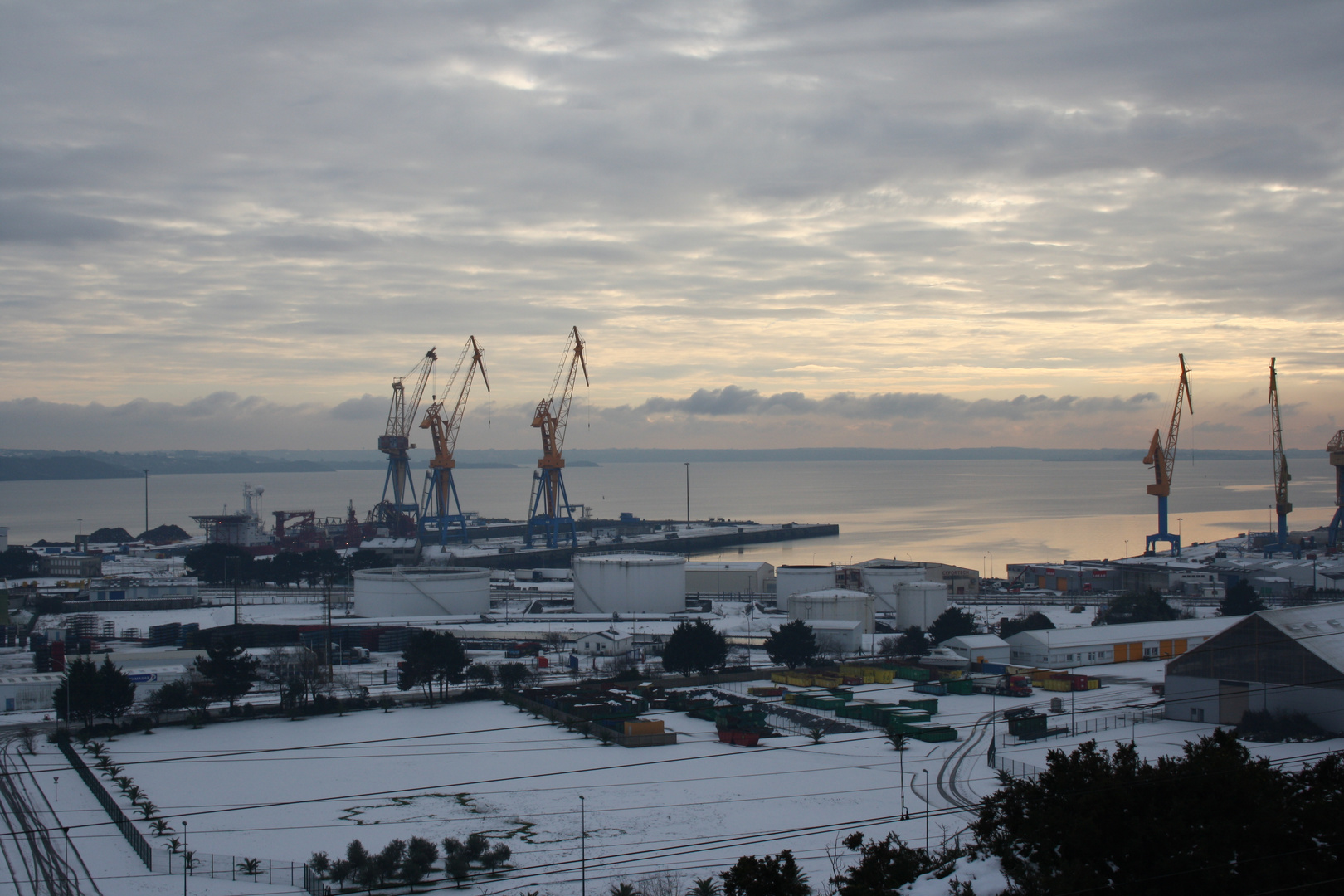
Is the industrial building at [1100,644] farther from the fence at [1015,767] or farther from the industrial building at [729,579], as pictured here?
the industrial building at [729,579]

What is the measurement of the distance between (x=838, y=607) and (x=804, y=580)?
131 inches

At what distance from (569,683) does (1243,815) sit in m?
10.5

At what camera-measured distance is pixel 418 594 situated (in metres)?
21.9

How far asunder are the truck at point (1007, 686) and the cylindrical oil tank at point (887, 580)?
26.4 feet

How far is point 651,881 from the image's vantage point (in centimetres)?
646

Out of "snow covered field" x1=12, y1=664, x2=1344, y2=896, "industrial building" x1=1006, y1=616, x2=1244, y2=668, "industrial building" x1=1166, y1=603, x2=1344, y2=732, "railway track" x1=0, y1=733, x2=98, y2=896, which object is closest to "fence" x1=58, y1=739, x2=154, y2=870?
"snow covered field" x1=12, y1=664, x2=1344, y2=896

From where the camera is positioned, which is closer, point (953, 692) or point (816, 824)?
point (816, 824)

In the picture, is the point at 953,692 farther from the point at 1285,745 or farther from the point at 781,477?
the point at 781,477

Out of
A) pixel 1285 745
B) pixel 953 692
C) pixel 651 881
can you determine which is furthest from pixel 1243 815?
pixel 953 692

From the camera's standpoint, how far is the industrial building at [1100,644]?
15484mm

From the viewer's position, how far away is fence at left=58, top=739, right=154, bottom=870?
24.0ft

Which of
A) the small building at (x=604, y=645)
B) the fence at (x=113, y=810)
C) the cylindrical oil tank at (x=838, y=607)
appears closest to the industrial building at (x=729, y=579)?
the cylindrical oil tank at (x=838, y=607)

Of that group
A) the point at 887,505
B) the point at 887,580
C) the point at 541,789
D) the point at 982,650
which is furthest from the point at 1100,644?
the point at 887,505

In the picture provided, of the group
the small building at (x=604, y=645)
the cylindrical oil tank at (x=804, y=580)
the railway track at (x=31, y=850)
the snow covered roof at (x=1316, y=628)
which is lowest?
the small building at (x=604, y=645)
